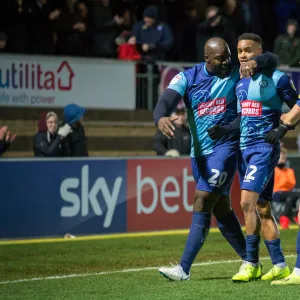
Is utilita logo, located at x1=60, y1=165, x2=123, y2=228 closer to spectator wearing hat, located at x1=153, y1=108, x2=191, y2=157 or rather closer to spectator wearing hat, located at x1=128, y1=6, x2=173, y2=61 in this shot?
spectator wearing hat, located at x1=153, y1=108, x2=191, y2=157

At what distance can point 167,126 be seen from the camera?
8.89 m

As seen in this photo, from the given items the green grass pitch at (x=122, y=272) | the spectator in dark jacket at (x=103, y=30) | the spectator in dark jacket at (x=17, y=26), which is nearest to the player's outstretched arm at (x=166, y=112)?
the green grass pitch at (x=122, y=272)

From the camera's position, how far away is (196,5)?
71.7ft

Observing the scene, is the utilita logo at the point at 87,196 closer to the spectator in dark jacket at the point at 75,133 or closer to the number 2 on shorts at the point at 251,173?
the spectator in dark jacket at the point at 75,133

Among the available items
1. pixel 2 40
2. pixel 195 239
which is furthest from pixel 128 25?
pixel 195 239

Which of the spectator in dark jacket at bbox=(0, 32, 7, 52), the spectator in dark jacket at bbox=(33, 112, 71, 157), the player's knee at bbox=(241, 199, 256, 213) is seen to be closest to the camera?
the player's knee at bbox=(241, 199, 256, 213)

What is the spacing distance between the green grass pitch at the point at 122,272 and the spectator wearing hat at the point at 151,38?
581 centimetres

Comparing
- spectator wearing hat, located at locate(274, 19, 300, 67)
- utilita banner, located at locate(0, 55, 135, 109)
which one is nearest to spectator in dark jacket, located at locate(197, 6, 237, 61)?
utilita banner, located at locate(0, 55, 135, 109)

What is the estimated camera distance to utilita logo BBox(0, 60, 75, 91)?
17.9 metres

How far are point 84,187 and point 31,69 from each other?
3.83 m

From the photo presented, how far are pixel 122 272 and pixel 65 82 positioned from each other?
8.72 metres

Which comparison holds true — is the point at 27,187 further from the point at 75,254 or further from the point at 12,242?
the point at 75,254

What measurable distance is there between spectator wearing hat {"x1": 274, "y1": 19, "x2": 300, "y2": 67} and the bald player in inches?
488

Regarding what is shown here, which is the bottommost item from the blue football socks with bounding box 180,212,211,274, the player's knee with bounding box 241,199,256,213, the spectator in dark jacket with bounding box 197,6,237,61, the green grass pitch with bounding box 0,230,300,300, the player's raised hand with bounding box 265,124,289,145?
the green grass pitch with bounding box 0,230,300,300
